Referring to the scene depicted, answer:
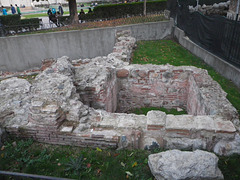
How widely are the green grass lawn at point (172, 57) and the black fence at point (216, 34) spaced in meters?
0.63

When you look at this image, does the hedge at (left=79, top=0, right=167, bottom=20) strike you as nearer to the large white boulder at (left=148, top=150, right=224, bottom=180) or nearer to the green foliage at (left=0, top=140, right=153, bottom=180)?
the green foliage at (left=0, top=140, right=153, bottom=180)

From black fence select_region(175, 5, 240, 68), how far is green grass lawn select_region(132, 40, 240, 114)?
2.06 feet

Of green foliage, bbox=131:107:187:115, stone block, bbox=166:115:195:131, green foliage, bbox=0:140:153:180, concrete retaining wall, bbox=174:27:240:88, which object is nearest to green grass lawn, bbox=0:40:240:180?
green foliage, bbox=0:140:153:180

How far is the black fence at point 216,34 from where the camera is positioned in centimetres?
637

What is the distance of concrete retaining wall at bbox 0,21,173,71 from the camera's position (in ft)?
35.0

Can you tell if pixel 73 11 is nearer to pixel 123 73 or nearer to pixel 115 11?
pixel 115 11

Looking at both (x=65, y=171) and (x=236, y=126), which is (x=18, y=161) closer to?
(x=65, y=171)

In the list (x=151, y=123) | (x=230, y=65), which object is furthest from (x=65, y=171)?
(x=230, y=65)

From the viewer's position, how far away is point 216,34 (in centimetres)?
752

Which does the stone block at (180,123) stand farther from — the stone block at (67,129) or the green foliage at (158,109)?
the green foliage at (158,109)

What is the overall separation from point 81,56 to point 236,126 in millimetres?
9590

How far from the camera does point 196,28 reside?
9250mm

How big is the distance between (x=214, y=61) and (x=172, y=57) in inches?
72.1

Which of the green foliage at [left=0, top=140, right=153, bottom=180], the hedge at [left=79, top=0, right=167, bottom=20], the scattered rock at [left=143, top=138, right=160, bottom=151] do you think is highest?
the hedge at [left=79, top=0, right=167, bottom=20]
